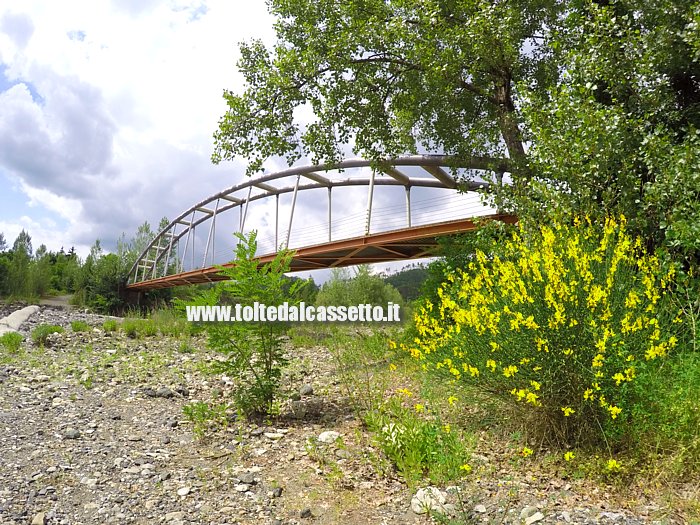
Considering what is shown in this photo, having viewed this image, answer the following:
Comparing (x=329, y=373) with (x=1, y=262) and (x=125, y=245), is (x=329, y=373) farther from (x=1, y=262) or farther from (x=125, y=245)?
(x=125, y=245)

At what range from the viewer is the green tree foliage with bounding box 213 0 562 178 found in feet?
29.9

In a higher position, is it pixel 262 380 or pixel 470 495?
pixel 262 380

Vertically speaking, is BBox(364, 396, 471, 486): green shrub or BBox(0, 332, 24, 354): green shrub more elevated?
BBox(0, 332, 24, 354): green shrub

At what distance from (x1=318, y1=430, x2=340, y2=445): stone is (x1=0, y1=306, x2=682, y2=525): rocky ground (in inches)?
0.5

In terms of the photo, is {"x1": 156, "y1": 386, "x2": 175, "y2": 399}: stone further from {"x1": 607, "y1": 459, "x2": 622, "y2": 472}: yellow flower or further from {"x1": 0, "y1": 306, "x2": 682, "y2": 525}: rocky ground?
{"x1": 607, "y1": 459, "x2": 622, "y2": 472}: yellow flower

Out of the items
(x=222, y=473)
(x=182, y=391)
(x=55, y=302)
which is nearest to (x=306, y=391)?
(x=182, y=391)

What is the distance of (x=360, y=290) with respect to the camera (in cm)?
2447

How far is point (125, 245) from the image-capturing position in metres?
43.4

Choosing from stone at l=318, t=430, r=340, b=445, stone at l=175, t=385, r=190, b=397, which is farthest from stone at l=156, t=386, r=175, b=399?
stone at l=318, t=430, r=340, b=445

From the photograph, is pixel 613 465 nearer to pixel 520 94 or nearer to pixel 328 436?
pixel 328 436

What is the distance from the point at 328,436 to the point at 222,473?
3.33 feet

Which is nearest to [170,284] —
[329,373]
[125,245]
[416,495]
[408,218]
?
[125,245]

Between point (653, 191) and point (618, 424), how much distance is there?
311 cm

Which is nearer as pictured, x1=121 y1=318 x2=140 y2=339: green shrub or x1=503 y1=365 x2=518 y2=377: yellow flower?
x1=503 y1=365 x2=518 y2=377: yellow flower
